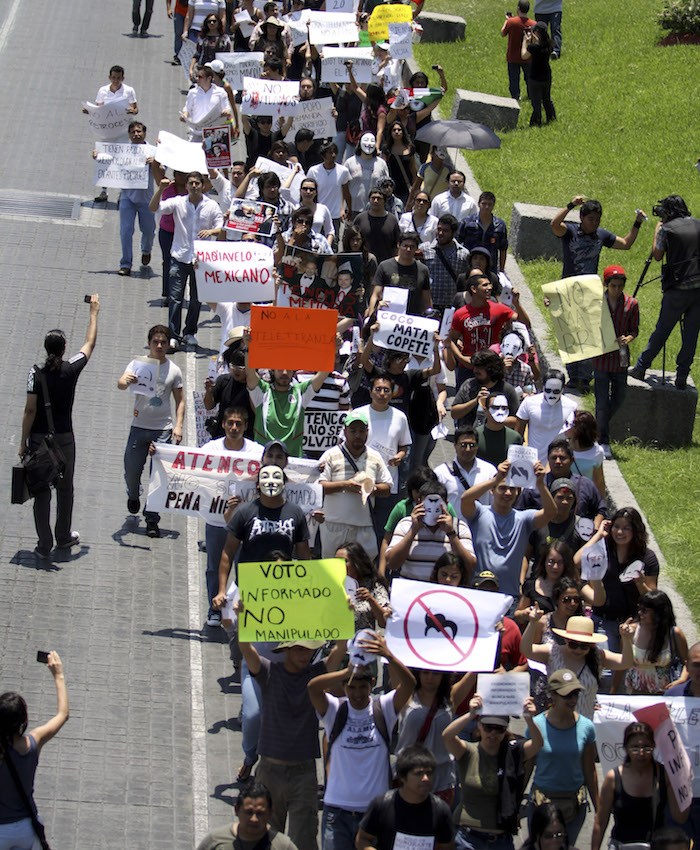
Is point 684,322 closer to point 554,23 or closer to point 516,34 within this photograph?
point 516,34

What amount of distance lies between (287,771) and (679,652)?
2.58 metres

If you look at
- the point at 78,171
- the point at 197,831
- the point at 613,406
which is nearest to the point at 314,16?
the point at 78,171

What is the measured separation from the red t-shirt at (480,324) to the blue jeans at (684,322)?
2.32 meters

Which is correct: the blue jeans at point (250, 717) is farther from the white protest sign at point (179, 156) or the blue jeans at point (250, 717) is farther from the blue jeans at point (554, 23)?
the blue jeans at point (554, 23)

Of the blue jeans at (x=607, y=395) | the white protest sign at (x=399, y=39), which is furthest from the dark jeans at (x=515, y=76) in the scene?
the blue jeans at (x=607, y=395)

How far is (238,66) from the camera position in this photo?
20.6 metres

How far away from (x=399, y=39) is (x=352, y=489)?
11.9m

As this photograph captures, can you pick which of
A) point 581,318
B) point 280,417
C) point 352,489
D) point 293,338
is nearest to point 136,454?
point 280,417

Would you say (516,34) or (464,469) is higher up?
(516,34)

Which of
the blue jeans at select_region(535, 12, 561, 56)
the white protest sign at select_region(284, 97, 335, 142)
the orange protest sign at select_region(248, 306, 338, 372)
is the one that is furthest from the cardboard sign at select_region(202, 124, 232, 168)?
the blue jeans at select_region(535, 12, 561, 56)

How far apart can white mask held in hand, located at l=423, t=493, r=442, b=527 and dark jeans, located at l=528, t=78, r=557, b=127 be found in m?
15.1

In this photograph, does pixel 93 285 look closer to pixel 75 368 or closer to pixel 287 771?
pixel 75 368

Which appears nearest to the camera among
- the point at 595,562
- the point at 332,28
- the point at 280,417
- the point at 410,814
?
the point at 410,814

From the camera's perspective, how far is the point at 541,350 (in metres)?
16.0
